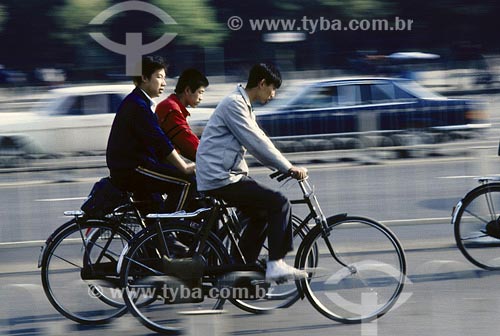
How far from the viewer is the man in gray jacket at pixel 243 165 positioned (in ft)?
17.7

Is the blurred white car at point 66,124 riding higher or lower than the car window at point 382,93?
lower

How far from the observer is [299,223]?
233 inches

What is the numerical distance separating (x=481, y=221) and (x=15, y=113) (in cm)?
1107

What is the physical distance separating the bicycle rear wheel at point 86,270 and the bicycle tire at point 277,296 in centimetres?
77

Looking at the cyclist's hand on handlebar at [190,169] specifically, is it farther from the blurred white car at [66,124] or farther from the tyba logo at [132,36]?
the tyba logo at [132,36]

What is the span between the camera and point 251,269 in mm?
5590

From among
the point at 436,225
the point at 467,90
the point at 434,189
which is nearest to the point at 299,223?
the point at 436,225

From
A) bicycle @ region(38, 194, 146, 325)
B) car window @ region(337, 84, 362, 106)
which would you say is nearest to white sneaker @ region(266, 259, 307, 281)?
bicycle @ region(38, 194, 146, 325)

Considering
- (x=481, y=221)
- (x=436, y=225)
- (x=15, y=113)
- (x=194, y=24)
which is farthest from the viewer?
(x=194, y=24)

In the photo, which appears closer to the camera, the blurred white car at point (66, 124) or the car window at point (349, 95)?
the blurred white car at point (66, 124)

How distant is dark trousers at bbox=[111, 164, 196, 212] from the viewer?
573cm

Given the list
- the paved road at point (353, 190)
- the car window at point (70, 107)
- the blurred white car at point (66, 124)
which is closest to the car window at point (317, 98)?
the paved road at point (353, 190)

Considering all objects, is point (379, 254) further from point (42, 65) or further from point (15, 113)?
point (42, 65)

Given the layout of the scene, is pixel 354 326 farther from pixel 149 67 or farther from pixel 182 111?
pixel 149 67
